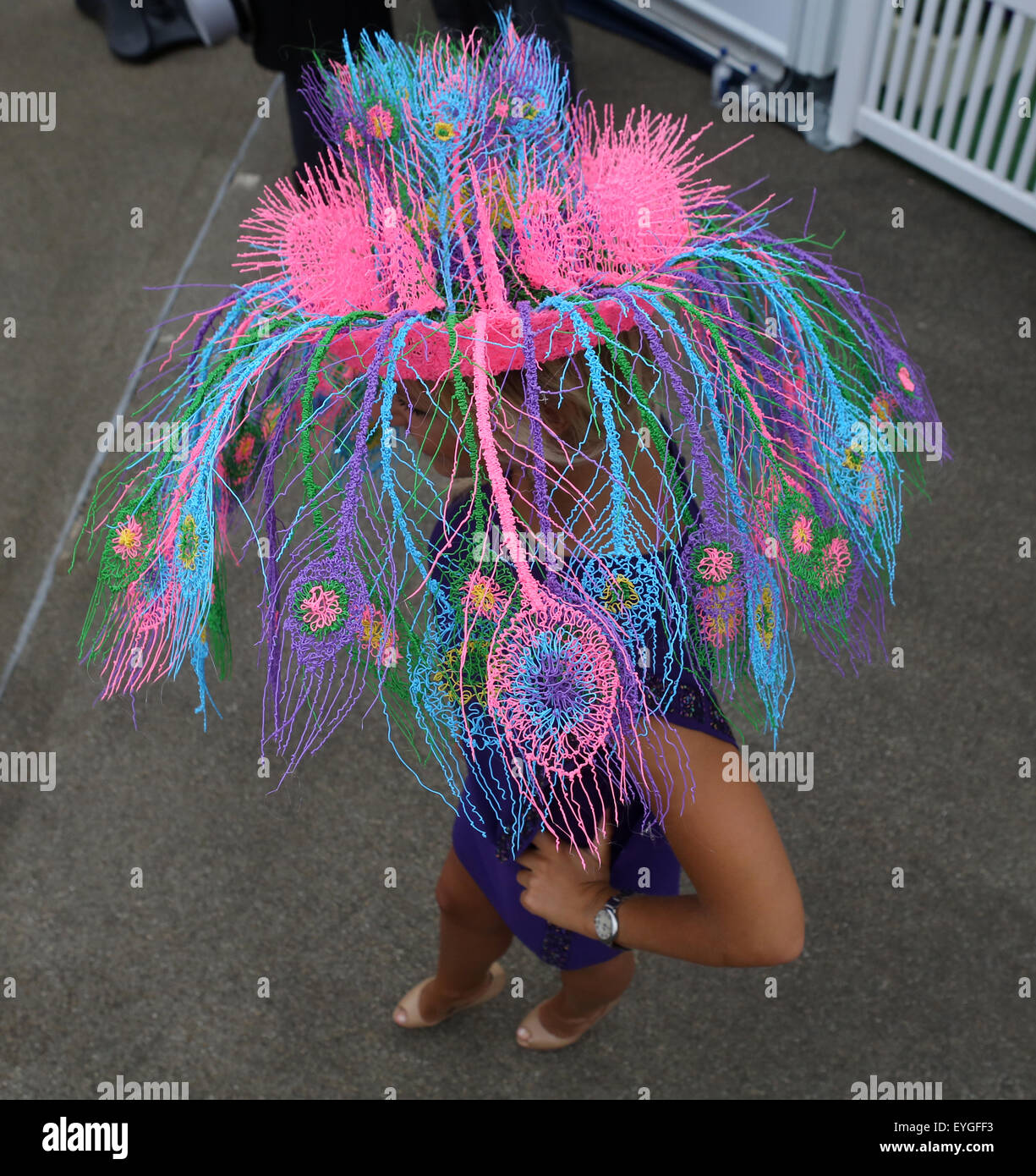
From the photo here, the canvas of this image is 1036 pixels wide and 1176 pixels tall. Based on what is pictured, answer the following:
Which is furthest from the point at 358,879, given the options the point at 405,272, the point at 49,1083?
the point at 405,272

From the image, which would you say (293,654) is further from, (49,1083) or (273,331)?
(49,1083)

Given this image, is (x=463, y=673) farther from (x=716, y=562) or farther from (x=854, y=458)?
(x=854, y=458)

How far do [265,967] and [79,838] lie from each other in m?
0.43

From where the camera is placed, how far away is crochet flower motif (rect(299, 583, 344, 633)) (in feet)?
2.77

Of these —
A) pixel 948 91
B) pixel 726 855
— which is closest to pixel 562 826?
pixel 726 855

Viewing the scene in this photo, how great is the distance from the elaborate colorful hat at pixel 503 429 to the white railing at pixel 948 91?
2.09 m

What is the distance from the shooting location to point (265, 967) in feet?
5.89

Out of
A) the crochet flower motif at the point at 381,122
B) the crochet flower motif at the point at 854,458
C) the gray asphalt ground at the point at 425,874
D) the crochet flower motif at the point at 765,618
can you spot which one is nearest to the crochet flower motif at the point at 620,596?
the crochet flower motif at the point at 765,618

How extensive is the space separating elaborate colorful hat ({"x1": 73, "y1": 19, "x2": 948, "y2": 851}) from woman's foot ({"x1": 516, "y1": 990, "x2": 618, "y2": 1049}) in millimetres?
736

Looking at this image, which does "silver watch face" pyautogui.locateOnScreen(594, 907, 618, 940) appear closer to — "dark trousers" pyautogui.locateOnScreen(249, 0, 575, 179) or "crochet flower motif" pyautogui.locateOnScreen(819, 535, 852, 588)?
"crochet flower motif" pyautogui.locateOnScreen(819, 535, 852, 588)

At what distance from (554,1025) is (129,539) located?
109cm

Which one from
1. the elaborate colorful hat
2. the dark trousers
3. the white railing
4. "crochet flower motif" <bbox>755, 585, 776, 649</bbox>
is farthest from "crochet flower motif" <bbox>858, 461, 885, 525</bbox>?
the white railing

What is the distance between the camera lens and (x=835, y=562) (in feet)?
3.07

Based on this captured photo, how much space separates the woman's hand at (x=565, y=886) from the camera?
3.64ft
